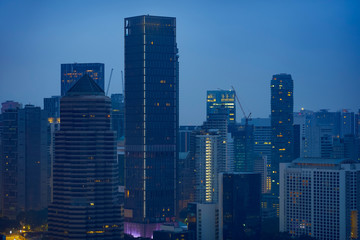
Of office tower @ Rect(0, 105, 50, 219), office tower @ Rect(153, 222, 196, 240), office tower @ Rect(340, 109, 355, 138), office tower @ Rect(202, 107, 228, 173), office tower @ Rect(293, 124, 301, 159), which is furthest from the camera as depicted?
office tower @ Rect(293, 124, 301, 159)

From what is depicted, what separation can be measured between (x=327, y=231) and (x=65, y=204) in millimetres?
33547

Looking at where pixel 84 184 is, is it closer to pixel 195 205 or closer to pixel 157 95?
pixel 195 205

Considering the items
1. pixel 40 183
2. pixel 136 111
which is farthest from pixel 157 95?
pixel 40 183

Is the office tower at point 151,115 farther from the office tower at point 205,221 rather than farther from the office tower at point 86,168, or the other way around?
the office tower at point 86,168

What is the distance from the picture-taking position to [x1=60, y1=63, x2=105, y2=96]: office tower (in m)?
188

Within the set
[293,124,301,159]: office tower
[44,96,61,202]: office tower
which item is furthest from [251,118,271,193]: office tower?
[44,96,61,202]: office tower

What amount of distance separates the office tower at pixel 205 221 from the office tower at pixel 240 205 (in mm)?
946

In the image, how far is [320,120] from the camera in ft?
572

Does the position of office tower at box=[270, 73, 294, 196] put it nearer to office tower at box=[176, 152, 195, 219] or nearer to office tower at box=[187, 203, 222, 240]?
office tower at box=[176, 152, 195, 219]

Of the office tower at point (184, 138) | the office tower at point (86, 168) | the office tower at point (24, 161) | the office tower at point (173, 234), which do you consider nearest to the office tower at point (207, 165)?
the office tower at point (184, 138)

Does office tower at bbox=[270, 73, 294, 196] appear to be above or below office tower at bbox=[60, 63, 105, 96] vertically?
below

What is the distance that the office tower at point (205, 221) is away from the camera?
108000 mm

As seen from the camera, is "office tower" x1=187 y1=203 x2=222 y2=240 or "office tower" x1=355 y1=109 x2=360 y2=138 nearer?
"office tower" x1=187 y1=203 x2=222 y2=240

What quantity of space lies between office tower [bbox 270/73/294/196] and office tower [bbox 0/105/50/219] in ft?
136
